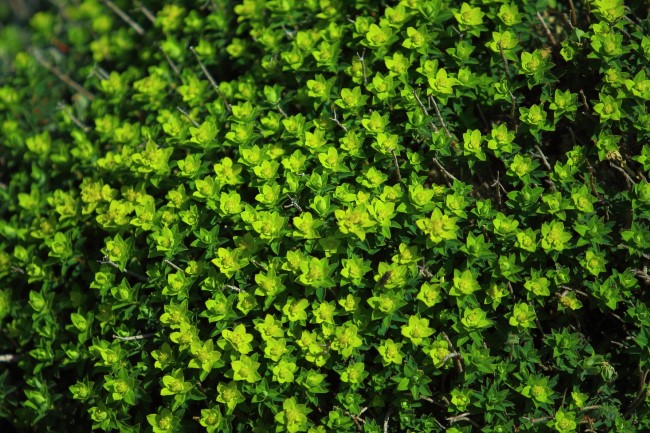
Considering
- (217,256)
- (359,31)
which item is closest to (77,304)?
(217,256)

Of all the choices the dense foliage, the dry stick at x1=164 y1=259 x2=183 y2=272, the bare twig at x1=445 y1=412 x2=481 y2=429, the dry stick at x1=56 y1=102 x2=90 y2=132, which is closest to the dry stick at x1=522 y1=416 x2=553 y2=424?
the dense foliage

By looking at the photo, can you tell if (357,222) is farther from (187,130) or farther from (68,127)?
(68,127)

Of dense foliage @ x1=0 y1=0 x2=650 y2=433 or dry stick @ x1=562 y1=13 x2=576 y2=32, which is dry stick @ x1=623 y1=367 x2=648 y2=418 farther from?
dry stick @ x1=562 y1=13 x2=576 y2=32

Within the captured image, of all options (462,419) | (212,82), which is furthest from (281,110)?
(462,419)

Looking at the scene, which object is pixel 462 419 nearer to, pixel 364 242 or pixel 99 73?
pixel 364 242

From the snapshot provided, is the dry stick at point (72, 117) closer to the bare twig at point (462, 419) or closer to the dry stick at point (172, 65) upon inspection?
the dry stick at point (172, 65)

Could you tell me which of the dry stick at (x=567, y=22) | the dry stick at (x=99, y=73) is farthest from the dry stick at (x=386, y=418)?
the dry stick at (x=99, y=73)

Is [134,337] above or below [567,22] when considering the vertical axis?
below

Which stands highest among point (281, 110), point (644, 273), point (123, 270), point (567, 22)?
point (567, 22)

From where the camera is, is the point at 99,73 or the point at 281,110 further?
the point at 99,73
